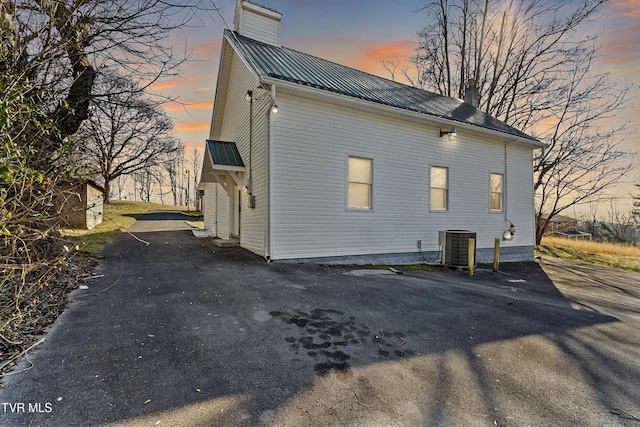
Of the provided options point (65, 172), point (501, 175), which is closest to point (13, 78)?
point (65, 172)

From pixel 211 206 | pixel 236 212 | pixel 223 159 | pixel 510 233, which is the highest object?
pixel 223 159

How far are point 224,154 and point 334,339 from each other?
7.44 m

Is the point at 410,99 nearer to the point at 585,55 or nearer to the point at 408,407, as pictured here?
the point at 408,407

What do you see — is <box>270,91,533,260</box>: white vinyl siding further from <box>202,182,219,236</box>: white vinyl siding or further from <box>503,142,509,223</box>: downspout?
<box>202,182,219,236</box>: white vinyl siding

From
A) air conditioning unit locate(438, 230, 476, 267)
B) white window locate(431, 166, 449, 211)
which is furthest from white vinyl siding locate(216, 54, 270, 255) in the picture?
white window locate(431, 166, 449, 211)

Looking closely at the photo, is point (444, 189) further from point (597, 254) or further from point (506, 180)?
point (597, 254)

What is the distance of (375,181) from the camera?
8234 millimetres

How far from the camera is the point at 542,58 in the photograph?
16.3 m

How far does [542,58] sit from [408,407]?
70.0 feet

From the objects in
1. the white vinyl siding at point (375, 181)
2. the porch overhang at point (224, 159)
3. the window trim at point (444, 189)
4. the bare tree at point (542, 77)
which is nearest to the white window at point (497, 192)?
the white vinyl siding at point (375, 181)

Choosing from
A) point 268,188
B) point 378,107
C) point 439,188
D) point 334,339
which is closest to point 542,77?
point 439,188

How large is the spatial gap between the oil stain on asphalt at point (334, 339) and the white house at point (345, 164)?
340cm

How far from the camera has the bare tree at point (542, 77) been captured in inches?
594

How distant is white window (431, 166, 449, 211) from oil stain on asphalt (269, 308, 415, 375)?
694cm
